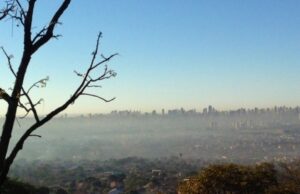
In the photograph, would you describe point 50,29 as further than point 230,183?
No

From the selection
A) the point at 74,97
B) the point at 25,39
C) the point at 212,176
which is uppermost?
the point at 25,39

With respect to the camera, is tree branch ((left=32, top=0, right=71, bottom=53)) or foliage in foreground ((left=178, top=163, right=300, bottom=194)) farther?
foliage in foreground ((left=178, top=163, right=300, bottom=194))

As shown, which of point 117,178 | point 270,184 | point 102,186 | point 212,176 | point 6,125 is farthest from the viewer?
point 117,178

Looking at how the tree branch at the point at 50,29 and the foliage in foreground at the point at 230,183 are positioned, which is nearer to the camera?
the tree branch at the point at 50,29

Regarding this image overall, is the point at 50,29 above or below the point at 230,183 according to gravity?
above

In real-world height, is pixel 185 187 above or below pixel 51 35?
below

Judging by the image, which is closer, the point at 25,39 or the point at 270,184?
the point at 25,39

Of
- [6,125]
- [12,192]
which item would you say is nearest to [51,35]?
[6,125]

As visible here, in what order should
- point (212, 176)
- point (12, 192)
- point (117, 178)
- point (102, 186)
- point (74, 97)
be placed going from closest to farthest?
point (74, 97)
point (212, 176)
point (12, 192)
point (102, 186)
point (117, 178)

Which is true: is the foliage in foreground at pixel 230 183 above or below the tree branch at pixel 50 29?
below

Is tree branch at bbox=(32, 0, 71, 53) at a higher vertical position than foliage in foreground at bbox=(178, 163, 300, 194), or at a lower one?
higher

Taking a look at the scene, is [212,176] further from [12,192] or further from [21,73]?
[21,73]
